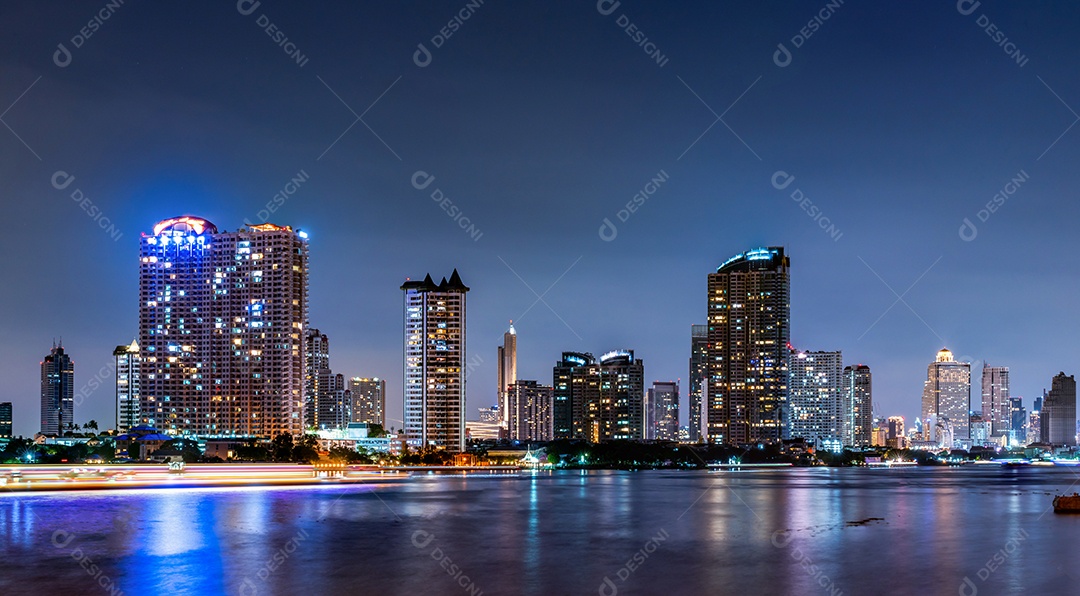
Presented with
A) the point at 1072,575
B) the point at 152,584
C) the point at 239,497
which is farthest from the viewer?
the point at 239,497

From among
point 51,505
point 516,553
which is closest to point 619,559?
point 516,553

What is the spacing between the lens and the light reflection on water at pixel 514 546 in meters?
44.1

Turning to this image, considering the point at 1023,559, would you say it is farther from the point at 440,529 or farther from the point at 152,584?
the point at 152,584

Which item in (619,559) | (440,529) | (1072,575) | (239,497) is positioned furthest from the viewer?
(239,497)

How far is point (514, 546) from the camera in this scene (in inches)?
2269

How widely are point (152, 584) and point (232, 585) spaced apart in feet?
11.0

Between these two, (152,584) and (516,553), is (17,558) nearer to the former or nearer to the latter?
(152,584)

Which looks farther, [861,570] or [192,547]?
A: [192,547]

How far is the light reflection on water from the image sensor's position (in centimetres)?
4406

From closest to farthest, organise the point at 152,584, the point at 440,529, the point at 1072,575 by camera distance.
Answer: the point at 152,584
the point at 1072,575
the point at 440,529

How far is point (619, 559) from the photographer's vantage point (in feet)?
171

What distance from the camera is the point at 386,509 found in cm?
8312

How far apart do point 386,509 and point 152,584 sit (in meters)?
41.5

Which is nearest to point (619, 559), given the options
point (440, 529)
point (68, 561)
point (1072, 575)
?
point (440, 529)
